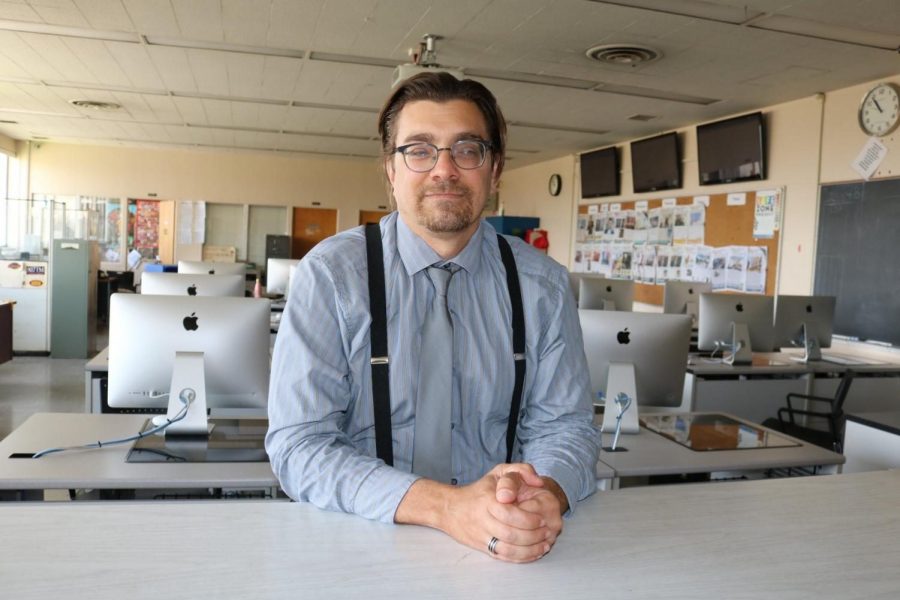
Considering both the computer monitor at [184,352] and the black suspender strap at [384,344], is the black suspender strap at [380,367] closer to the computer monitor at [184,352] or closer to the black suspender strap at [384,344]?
the black suspender strap at [384,344]

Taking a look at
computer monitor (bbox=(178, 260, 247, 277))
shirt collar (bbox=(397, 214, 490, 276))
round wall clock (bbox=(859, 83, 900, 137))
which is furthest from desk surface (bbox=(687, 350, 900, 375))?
computer monitor (bbox=(178, 260, 247, 277))

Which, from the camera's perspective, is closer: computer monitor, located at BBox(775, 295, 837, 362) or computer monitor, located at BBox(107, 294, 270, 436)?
computer monitor, located at BBox(107, 294, 270, 436)

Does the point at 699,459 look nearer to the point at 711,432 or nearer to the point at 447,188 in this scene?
the point at 711,432

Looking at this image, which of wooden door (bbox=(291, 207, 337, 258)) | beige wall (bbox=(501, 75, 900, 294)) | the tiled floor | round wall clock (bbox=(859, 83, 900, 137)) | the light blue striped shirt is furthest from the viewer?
wooden door (bbox=(291, 207, 337, 258))

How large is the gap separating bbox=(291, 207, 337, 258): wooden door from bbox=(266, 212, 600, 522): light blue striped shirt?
12851 millimetres

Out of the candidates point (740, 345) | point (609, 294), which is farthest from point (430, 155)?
point (609, 294)

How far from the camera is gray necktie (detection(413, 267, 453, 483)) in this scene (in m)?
1.43

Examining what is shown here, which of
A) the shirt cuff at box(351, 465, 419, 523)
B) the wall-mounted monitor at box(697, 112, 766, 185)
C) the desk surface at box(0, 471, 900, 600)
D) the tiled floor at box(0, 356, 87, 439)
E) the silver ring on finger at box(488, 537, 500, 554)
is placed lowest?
the tiled floor at box(0, 356, 87, 439)

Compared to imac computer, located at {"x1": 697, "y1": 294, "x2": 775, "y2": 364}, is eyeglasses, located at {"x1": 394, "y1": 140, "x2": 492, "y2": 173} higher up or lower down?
higher up

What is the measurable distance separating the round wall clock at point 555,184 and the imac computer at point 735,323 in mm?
6769

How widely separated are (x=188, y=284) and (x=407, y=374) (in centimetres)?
282

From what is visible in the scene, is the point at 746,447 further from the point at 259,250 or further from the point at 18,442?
the point at 259,250

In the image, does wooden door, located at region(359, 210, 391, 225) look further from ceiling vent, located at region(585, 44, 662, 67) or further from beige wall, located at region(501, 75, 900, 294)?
ceiling vent, located at region(585, 44, 662, 67)

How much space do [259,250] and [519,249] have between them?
13.1 meters
